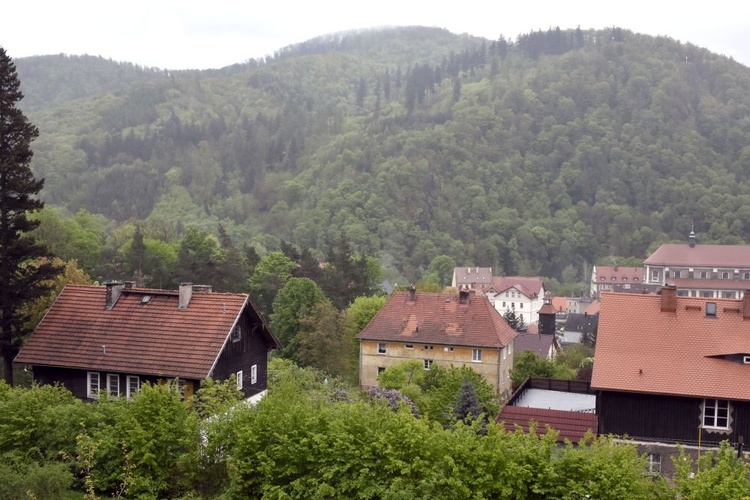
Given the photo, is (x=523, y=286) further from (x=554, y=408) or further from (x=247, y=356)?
(x=247, y=356)

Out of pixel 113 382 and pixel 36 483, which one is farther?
pixel 113 382

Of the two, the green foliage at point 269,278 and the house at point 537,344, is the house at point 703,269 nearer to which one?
the house at point 537,344

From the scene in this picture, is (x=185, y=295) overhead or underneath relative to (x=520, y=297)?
overhead

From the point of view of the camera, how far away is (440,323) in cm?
4531

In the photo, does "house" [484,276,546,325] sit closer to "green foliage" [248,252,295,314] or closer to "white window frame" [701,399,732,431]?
"green foliage" [248,252,295,314]

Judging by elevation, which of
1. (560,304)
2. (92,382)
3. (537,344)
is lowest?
(560,304)

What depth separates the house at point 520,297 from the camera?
382 ft

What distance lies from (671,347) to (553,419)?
16.5 feet

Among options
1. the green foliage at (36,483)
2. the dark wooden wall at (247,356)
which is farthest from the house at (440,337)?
the green foliage at (36,483)

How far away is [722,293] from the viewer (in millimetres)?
116812

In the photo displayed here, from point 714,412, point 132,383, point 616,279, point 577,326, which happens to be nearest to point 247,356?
point 132,383

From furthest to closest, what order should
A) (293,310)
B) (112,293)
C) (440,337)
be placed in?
(293,310)
(440,337)
(112,293)

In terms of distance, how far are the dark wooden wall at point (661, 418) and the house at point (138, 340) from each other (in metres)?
13.4

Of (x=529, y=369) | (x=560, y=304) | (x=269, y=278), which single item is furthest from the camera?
(x=560, y=304)
